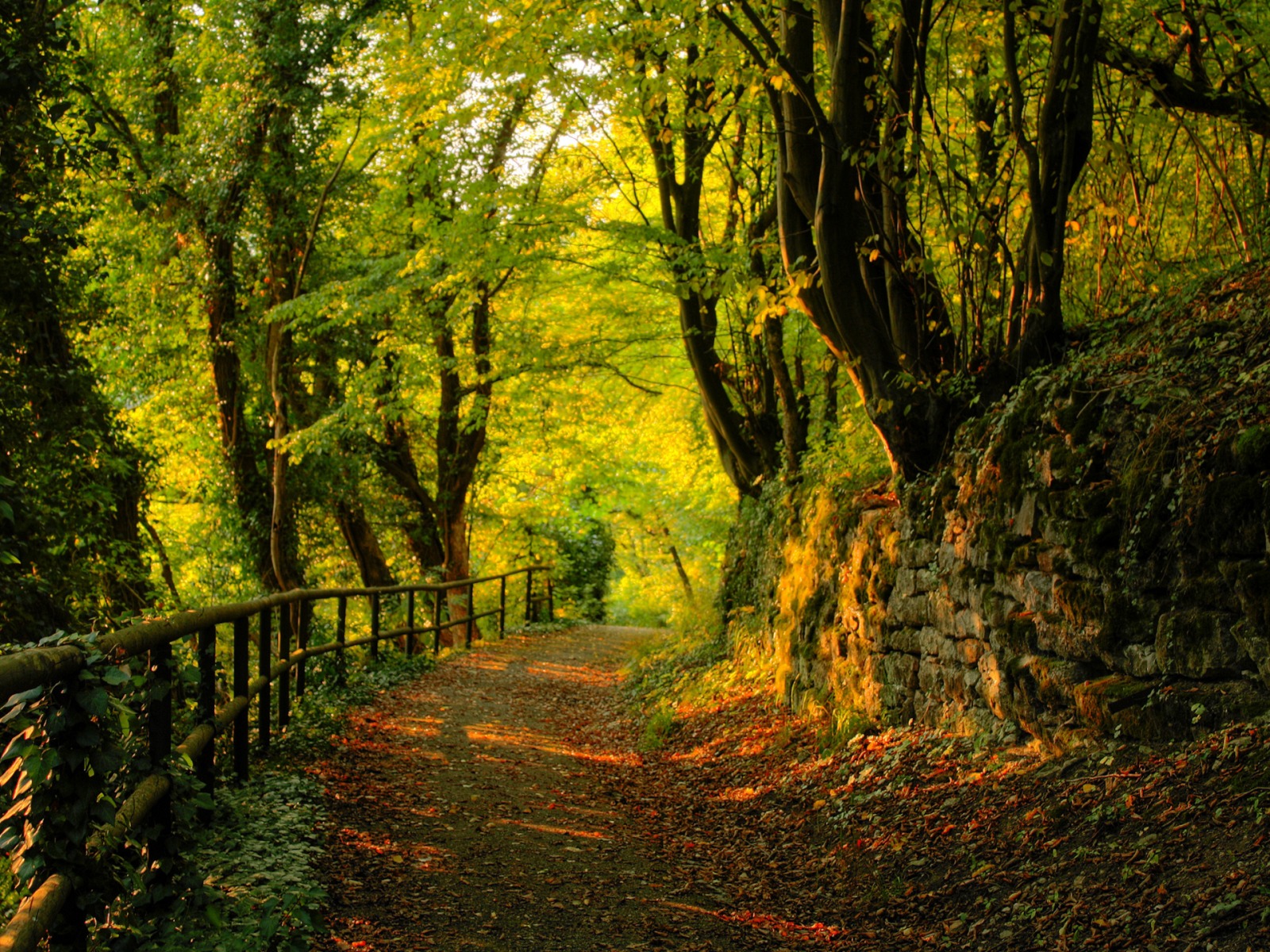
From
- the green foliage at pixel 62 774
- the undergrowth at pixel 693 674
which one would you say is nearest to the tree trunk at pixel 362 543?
the undergrowth at pixel 693 674

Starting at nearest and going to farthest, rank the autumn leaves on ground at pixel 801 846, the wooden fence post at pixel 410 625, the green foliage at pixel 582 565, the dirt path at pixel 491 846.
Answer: the autumn leaves on ground at pixel 801 846
the dirt path at pixel 491 846
the wooden fence post at pixel 410 625
the green foliage at pixel 582 565

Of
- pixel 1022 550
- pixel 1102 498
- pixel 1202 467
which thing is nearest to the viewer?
pixel 1202 467

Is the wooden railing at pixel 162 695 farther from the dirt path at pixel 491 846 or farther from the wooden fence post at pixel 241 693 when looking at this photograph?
the dirt path at pixel 491 846

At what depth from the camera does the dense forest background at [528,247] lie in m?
6.51

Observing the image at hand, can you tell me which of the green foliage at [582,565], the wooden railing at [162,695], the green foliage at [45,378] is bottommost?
the green foliage at [582,565]

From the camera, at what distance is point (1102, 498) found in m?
4.59

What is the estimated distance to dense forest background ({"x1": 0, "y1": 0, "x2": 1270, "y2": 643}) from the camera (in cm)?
651

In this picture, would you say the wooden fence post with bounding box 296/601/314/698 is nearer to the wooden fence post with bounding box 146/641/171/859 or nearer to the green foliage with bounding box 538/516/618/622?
the wooden fence post with bounding box 146/641/171/859

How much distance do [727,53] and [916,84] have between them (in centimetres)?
146

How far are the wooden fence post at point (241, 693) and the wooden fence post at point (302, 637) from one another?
1951 mm

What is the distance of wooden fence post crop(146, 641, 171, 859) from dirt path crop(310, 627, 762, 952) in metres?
0.85

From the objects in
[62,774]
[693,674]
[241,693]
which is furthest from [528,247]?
[62,774]

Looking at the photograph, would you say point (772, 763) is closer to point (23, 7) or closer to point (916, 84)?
point (916, 84)

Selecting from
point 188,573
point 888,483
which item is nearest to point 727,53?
point 888,483
